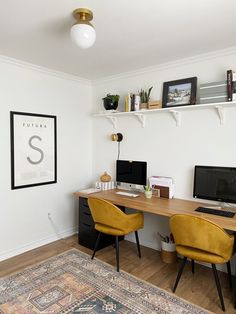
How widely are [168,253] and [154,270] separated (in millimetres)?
273

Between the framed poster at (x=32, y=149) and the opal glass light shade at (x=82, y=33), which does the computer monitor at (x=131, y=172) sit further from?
the opal glass light shade at (x=82, y=33)

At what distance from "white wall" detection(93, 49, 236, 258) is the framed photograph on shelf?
0.10 m

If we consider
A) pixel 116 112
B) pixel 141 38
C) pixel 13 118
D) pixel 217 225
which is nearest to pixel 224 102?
pixel 141 38

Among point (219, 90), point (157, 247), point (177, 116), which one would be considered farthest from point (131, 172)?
point (219, 90)

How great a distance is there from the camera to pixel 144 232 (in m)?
3.25

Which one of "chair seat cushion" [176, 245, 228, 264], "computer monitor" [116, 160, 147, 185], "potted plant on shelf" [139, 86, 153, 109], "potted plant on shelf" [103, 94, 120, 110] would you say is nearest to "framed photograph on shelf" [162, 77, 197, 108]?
"potted plant on shelf" [139, 86, 153, 109]

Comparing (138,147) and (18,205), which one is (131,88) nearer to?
(138,147)

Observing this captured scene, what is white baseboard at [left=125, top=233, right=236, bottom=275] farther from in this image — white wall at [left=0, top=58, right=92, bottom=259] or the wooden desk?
white wall at [left=0, top=58, right=92, bottom=259]

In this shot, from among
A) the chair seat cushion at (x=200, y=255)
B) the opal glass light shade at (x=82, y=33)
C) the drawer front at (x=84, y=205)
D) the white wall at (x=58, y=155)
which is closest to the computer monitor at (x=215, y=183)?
the chair seat cushion at (x=200, y=255)

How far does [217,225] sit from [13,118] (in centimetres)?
246

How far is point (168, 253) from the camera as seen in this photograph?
2.77 m

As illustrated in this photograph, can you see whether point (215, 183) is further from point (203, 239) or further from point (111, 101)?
point (111, 101)

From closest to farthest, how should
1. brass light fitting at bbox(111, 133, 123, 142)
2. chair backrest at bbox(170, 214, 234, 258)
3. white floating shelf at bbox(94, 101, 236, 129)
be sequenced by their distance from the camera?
chair backrest at bbox(170, 214, 234, 258), white floating shelf at bbox(94, 101, 236, 129), brass light fitting at bbox(111, 133, 123, 142)

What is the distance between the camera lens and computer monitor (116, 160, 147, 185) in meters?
3.05
